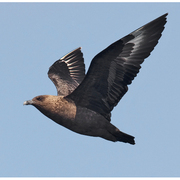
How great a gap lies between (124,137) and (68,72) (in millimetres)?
3207

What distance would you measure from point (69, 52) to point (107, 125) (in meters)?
3.75

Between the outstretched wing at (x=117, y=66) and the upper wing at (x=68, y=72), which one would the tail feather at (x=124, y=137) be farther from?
the upper wing at (x=68, y=72)

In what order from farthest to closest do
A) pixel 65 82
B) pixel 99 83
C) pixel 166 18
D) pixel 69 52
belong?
pixel 69 52, pixel 65 82, pixel 99 83, pixel 166 18

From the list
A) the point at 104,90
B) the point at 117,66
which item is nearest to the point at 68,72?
the point at 104,90

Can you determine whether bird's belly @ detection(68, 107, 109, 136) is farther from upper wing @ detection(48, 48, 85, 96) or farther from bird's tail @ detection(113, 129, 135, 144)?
upper wing @ detection(48, 48, 85, 96)

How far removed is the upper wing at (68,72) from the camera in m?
12.7

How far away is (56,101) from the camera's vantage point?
1073 cm

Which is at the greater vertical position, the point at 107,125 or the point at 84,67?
the point at 84,67

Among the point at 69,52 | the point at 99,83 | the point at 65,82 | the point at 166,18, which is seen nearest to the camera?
the point at 166,18

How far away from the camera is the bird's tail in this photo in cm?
1092

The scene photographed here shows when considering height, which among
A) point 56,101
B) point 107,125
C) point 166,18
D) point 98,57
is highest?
point 166,18

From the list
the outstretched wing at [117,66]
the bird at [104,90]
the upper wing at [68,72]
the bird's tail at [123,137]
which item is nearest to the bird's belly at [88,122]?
the bird at [104,90]

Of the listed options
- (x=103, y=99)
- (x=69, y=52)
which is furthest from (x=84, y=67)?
(x=103, y=99)

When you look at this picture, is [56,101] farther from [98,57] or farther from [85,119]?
[98,57]
